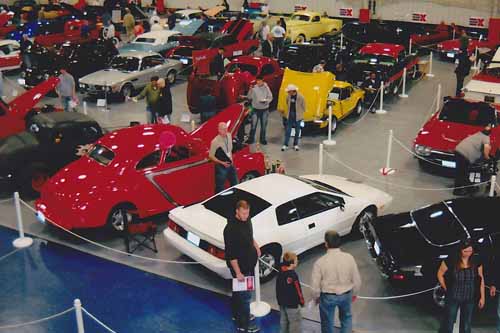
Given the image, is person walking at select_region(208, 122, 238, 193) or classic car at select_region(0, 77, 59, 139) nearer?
person walking at select_region(208, 122, 238, 193)

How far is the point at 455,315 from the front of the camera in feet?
23.1

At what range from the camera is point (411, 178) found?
12.7 metres

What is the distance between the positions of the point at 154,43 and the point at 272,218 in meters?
15.7

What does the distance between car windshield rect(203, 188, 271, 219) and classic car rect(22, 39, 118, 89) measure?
12.6 m

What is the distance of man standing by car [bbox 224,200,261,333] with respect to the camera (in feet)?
22.8

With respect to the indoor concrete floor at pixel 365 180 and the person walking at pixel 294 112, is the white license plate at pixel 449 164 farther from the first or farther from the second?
the person walking at pixel 294 112

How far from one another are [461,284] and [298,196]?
2.90 metres

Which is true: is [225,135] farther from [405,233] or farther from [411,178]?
[411,178]

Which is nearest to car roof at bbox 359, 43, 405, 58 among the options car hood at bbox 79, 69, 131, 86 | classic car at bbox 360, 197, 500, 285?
car hood at bbox 79, 69, 131, 86

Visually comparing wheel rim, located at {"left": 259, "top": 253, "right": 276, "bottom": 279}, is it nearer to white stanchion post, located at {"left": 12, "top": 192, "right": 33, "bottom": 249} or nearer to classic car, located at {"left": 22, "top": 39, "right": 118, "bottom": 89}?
white stanchion post, located at {"left": 12, "top": 192, "right": 33, "bottom": 249}

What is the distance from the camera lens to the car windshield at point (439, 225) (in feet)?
26.6

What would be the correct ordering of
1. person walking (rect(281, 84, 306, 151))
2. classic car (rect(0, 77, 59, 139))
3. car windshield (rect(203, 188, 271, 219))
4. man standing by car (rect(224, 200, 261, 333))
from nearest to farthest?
man standing by car (rect(224, 200, 261, 333))
car windshield (rect(203, 188, 271, 219))
classic car (rect(0, 77, 59, 139))
person walking (rect(281, 84, 306, 151))

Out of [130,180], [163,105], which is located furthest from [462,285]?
[163,105]

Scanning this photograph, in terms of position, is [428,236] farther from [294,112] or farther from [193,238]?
[294,112]
